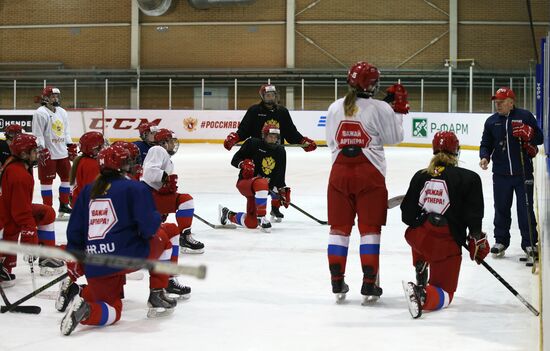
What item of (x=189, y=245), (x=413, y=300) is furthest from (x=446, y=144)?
(x=189, y=245)

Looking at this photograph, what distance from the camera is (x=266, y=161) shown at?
859 cm

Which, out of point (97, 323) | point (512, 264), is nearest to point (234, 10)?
point (512, 264)

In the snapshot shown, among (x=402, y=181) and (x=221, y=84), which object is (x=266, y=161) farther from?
(x=221, y=84)

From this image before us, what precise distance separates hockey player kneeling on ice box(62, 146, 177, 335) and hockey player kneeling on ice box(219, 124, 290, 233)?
3809mm

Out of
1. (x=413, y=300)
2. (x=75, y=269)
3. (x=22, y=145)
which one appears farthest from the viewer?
(x=22, y=145)

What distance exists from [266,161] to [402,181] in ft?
15.7

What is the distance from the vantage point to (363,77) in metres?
5.05

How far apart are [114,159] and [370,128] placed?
1.56m

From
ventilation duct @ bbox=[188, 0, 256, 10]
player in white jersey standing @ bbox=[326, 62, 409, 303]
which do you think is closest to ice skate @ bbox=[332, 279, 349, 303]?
player in white jersey standing @ bbox=[326, 62, 409, 303]

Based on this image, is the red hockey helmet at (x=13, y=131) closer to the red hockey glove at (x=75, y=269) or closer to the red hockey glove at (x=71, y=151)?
the red hockey glove at (x=71, y=151)

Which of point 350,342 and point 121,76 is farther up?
point 121,76

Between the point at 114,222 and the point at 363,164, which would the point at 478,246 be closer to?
the point at 363,164

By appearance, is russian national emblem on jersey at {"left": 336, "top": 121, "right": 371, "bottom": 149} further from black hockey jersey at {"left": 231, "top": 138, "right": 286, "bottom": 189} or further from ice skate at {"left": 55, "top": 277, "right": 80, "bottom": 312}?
black hockey jersey at {"left": 231, "top": 138, "right": 286, "bottom": 189}

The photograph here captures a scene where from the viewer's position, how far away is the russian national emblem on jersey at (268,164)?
8.58 m
